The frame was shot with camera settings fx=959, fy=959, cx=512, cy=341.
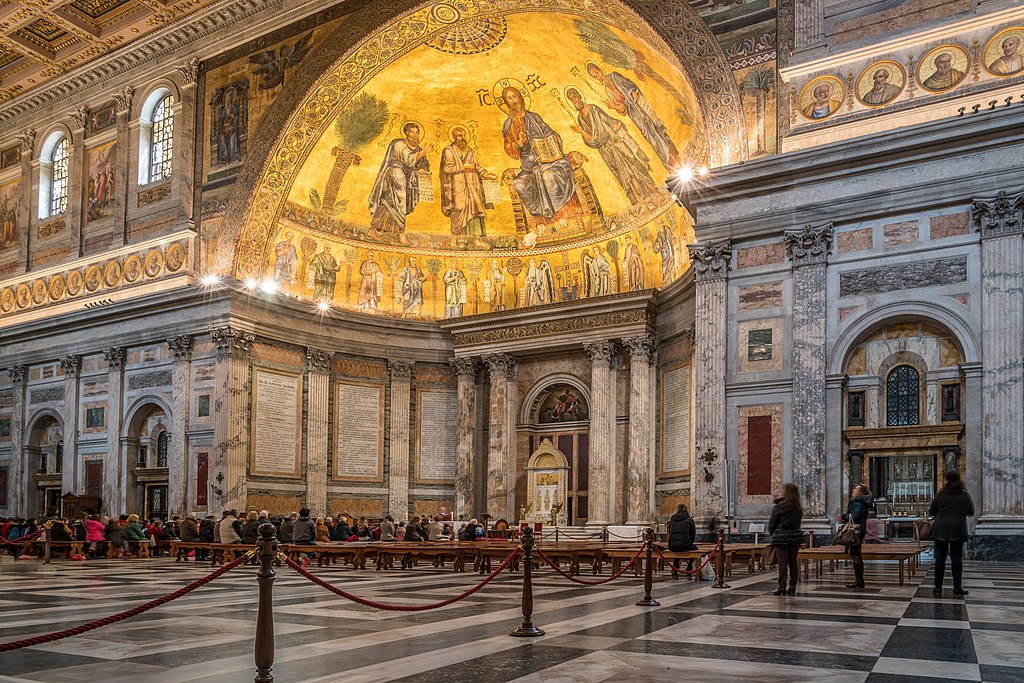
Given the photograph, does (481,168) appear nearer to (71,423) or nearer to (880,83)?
(880,83)

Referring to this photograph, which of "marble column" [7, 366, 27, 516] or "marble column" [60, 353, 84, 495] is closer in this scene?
"marble column" [60, 353, 84, 495]

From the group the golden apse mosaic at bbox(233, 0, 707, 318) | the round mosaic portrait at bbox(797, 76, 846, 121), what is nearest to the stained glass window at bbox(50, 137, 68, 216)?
the golden apse mosaic at bbox(233, 0, 707, 318)

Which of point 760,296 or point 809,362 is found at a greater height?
point 760,296

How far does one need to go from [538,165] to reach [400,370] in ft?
26.5

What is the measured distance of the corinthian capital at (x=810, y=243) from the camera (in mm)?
18578

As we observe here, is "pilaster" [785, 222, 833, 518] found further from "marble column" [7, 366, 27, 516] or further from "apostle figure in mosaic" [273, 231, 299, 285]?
"marble column" [7, 366, 27, 516]

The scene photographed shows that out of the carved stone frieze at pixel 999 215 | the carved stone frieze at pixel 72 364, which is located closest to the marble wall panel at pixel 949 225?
the carved stone frieze at pixel 999 215

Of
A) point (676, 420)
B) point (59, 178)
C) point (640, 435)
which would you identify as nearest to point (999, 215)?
point (676, 420)

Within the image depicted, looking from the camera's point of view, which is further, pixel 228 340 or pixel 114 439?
pixel 114 439

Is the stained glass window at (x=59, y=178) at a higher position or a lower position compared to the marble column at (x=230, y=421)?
higher

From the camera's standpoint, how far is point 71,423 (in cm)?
3067

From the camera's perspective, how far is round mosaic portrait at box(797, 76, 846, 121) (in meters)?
19.0

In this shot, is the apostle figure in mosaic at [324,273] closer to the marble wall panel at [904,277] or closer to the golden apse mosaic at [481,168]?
the golden apse mosaic at [481,168]

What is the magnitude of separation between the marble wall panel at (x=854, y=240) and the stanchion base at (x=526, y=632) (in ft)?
42.6
